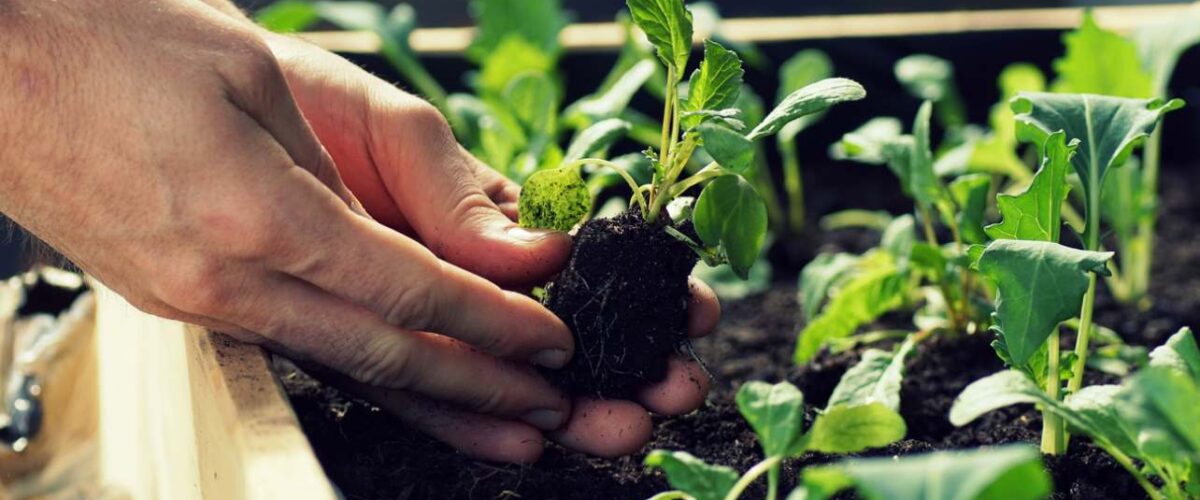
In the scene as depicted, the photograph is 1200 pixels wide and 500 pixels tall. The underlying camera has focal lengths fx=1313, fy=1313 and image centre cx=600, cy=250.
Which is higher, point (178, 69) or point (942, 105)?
point (942, 105)

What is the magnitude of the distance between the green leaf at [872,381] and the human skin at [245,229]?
178 mm

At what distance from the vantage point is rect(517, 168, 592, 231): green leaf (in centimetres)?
100

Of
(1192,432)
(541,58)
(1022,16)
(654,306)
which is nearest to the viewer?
(1192,432)

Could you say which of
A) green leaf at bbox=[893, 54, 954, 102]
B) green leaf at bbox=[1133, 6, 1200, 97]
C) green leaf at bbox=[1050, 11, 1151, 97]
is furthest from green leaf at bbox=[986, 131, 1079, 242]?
green leaf at bbox=[893, 54, 954, 102]

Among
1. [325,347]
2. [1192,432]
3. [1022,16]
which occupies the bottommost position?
[325,347]

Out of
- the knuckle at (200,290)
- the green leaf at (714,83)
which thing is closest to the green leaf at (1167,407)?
the green leaf at (714,83)

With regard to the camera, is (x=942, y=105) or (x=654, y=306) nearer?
(x=654, y=306)

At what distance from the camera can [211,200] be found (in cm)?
87

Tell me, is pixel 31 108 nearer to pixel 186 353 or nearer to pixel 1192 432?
pixel 186 353

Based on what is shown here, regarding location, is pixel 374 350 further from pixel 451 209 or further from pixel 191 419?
pixel 191 419

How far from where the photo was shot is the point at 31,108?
0.91m

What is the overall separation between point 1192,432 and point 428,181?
63cm

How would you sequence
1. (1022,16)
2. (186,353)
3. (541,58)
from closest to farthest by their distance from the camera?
(186,353), (541,58), (1022,16)

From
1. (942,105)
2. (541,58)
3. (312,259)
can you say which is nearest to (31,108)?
(312,259)
